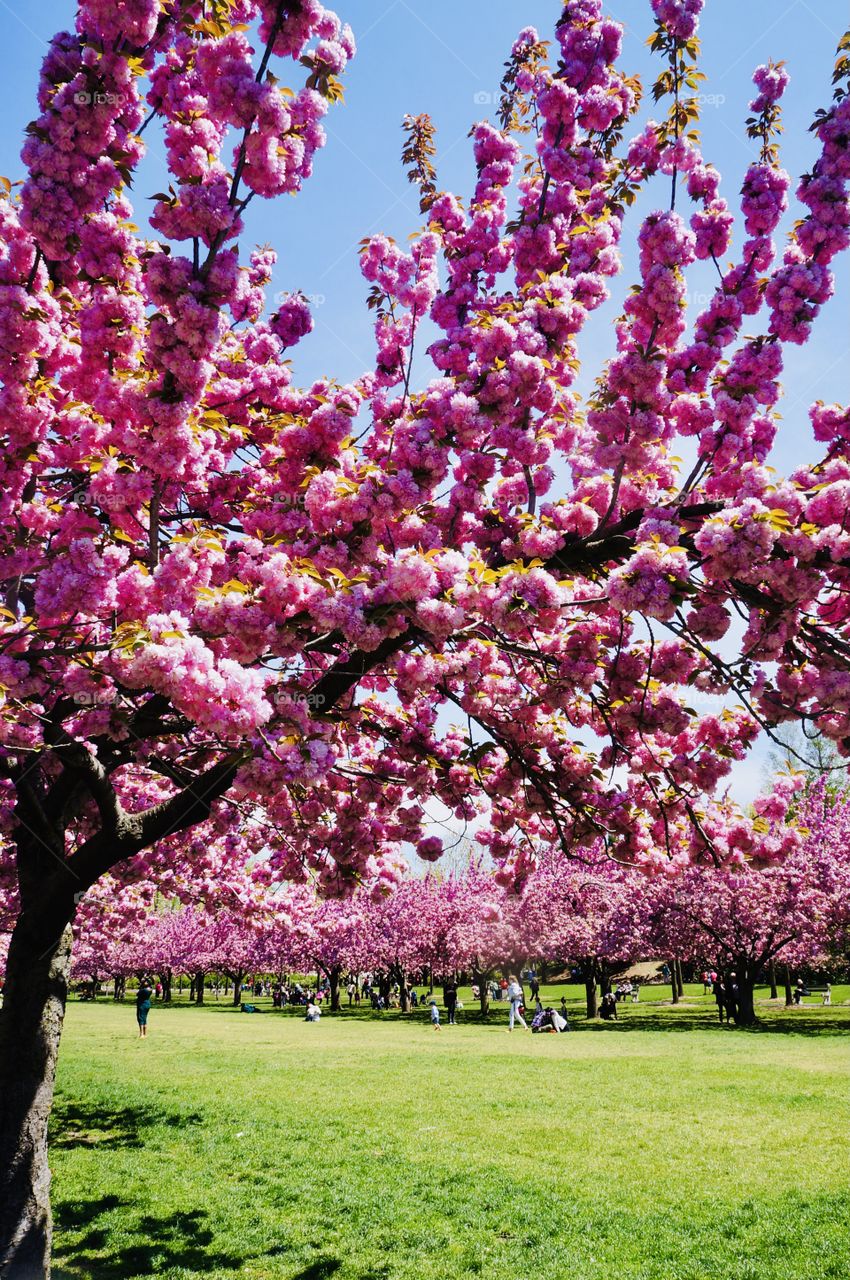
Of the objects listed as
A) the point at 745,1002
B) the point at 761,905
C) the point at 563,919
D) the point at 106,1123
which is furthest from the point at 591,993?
the point at 106,1123

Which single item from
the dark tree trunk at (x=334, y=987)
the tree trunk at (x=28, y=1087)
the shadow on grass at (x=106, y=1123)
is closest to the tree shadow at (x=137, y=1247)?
the tree trunk at (x=28, y=1087)

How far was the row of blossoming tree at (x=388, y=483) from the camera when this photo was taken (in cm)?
389

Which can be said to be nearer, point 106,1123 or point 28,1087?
point 28,1087

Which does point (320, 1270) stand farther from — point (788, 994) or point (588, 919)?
point (788, 994)

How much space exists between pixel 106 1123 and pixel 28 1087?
21.6 feet

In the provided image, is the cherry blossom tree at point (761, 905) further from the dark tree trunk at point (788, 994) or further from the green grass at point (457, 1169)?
the dark tree trunk at point (788, 994)

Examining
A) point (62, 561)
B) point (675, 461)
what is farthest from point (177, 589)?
point (675, 461)

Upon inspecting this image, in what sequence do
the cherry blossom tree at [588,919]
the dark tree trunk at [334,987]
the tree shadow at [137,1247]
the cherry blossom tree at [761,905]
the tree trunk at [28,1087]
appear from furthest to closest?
the dark tree trunk at [334,987]
the cherry blossom tree at [588,919]
the cherry blossom tree at [761,905]
the tree shadow at [137,1247]
the tree trunk at [28,1087]

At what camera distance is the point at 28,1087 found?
21.8 feet

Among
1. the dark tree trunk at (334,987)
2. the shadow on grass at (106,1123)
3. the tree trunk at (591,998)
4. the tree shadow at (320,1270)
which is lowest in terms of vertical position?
the dark tree trunk at (334,987)

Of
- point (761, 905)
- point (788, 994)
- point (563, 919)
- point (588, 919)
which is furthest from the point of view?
point (788, 994)

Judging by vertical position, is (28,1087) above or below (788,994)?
above

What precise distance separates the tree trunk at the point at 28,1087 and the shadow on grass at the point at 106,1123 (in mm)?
4531

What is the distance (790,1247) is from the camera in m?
6.56
